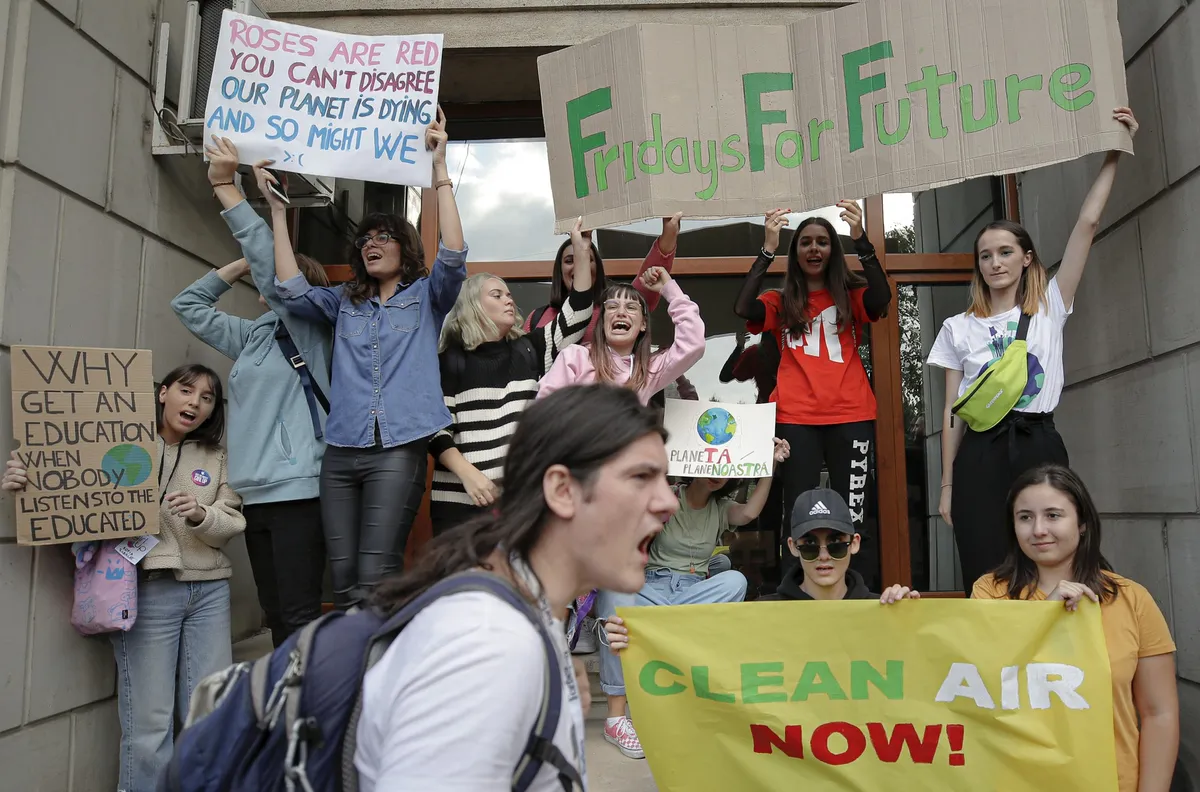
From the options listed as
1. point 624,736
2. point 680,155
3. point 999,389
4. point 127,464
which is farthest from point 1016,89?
point 127,464

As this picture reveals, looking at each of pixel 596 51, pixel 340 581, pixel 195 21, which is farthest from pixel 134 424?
pixel 596 51

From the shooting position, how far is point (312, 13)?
541 cm

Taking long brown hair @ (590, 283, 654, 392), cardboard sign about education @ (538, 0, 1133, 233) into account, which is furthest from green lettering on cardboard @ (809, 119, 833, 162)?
long brown hair @ (590, 283, 654, 392)

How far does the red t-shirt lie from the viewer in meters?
4.29

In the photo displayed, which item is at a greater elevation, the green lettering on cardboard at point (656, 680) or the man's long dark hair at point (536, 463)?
the man's long dark hair at point (536, 463)

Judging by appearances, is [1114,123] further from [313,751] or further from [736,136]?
[313,751]

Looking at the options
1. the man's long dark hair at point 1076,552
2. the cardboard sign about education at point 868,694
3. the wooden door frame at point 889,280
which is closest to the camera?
the cardboard sign about education at point 868,694

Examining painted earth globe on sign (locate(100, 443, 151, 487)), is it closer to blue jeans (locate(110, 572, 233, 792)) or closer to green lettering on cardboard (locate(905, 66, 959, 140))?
blue jeans (locate(110, 572, 233, 792))

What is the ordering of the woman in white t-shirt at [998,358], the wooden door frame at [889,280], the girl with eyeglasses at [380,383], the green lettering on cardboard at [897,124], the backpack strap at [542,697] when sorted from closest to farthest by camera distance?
the backpack strap at [542,697] → the girl with eyeglasses at [380,383] → the woman in white t-shirt at [998,358] → the green lettering on cardboard at [897,124] → the wooden door frame at [889,280]

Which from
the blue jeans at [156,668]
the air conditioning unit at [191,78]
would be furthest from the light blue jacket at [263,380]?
the air conditioning unit at [191,78]

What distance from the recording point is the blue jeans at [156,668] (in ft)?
12.0

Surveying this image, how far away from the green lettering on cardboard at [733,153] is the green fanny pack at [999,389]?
1.45 meters

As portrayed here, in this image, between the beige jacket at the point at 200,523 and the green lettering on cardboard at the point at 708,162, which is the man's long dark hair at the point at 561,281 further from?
the beige jacket at the point at 200,523

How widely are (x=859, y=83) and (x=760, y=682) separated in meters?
2.76
